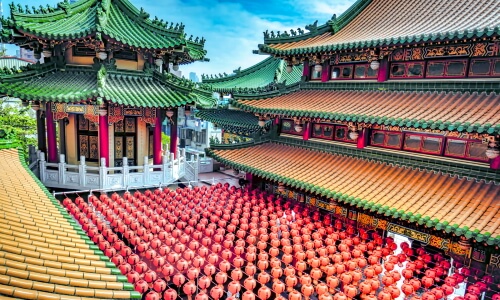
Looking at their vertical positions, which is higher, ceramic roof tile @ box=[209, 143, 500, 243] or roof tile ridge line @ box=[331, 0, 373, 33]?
roof tile ridge line @ box=[331, 0, 373, 33]

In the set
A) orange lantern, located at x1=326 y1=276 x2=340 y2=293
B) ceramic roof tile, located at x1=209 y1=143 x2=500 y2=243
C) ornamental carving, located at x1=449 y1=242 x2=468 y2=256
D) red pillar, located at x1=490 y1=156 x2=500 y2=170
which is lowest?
orange lantern, located at x1=326 y1=276 x2=340 y2=293

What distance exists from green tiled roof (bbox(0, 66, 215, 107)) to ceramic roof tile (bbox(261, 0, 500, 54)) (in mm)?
4450

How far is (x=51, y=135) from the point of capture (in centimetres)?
1416

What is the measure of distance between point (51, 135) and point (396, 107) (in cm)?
1359

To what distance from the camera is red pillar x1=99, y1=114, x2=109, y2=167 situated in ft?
44.4

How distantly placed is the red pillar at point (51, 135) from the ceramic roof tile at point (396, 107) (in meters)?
7.81

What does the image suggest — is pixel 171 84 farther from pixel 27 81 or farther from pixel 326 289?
pixel 326 289

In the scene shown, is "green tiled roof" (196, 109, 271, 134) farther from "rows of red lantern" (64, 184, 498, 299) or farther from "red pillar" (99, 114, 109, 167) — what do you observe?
"rows of red lantern" (64, 184, 498, 299)

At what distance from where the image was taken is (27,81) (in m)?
13.1

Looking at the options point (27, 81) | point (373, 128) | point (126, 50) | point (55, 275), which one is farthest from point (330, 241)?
point (27, 81)

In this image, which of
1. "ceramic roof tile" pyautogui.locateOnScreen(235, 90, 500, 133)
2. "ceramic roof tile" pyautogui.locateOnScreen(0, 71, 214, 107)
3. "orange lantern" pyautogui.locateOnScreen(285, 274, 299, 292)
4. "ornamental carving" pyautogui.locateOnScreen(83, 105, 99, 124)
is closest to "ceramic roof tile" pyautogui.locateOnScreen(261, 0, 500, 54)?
"ceramic roof tile" pyautogui.locateOnScreen(235, 90, 500, 133)

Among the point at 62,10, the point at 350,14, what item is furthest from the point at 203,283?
the point at 62,10

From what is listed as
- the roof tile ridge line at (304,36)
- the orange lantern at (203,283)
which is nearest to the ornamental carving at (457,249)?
the orange lantern at (203,283)

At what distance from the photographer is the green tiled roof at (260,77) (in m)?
19.2
